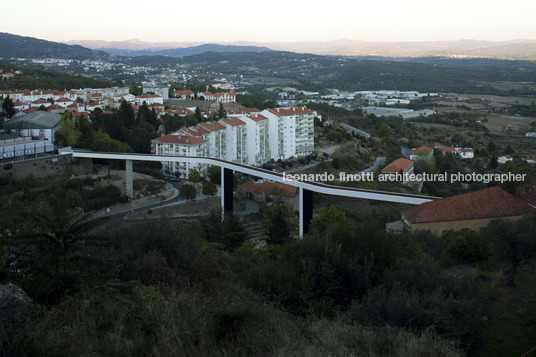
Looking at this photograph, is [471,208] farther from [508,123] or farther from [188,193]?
[508,123]

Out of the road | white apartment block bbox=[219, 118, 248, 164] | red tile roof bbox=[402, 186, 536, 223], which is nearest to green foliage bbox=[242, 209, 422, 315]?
red tile roof bbox=[402, 186, 536, 223]

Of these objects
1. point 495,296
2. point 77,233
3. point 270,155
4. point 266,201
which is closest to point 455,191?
point 266,201

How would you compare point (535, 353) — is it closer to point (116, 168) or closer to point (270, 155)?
point (116, 168)

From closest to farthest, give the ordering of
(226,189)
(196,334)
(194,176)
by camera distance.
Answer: (196,334), (226,189), (194,176)

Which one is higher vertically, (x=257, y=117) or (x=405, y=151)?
(x=257, y=117)

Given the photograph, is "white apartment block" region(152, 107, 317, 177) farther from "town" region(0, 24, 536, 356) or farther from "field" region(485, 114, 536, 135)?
"field" region(485, 114, 536, 135)

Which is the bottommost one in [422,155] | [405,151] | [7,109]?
[405,151]

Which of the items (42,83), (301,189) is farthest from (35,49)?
(301,189)
